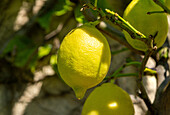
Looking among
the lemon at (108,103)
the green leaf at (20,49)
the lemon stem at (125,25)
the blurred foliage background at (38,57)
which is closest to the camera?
the lemon stem at (125,25)

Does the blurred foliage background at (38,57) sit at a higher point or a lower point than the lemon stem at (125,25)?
lower

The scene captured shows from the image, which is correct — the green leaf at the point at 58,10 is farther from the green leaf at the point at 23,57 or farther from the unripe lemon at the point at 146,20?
the unripe lemon at the point at 146,20

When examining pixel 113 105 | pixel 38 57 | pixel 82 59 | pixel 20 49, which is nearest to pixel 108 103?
pixel 113 105

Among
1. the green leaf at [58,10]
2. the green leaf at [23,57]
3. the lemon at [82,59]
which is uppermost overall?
the lemon at [82,59]

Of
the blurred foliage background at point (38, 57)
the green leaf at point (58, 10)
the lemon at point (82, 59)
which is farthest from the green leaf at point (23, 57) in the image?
the lemon at point (82, 59)

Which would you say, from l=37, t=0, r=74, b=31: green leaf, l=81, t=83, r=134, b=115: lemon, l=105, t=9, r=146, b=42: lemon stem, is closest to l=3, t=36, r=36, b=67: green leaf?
l=37, t=0, r=74, b=31: green leaf

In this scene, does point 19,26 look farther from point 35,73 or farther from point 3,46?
point 35,73
